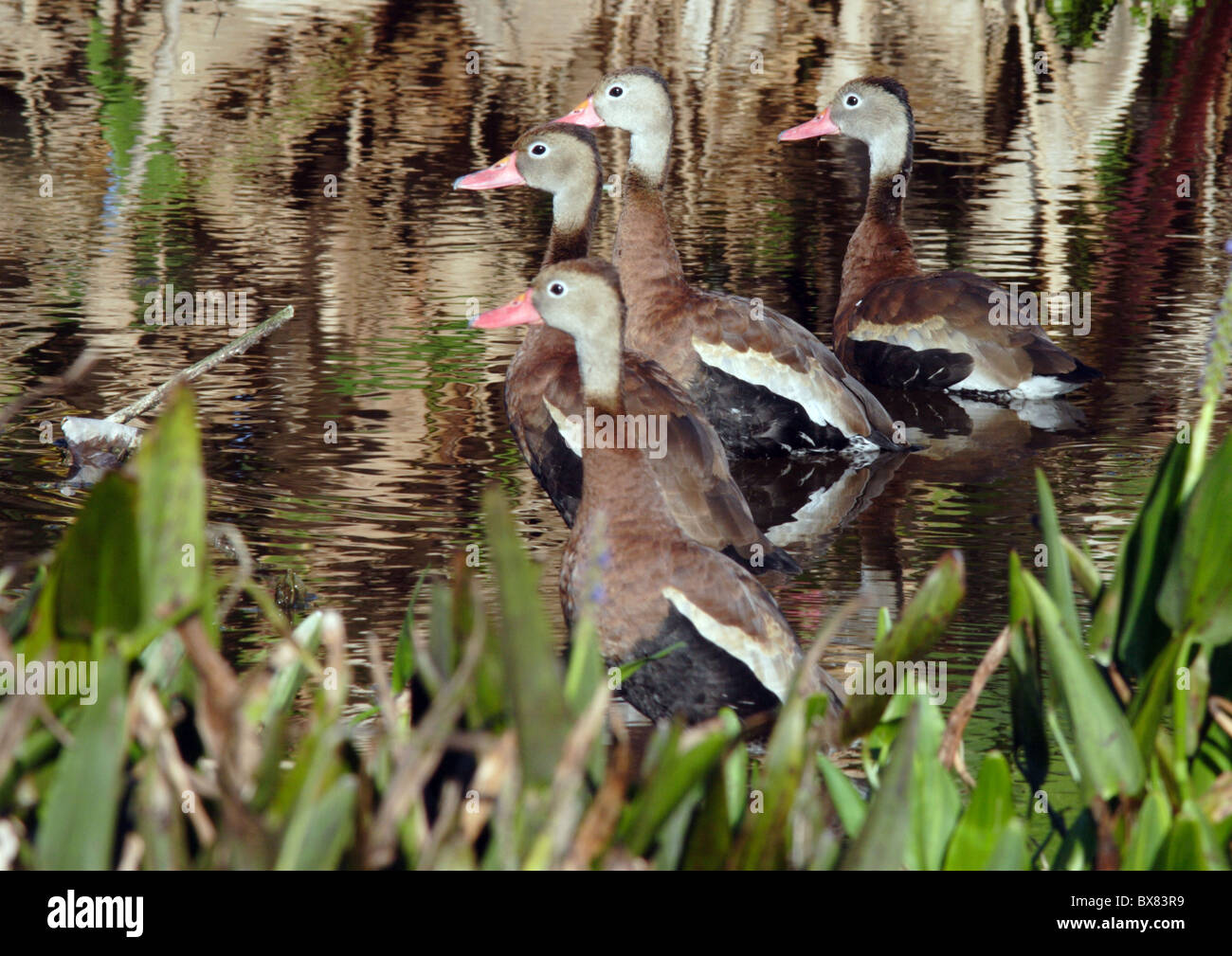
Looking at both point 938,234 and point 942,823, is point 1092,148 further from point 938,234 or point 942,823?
point 942,823

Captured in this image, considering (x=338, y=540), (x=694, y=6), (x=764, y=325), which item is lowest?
(x=338, y=540)

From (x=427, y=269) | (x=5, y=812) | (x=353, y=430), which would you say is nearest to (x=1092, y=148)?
(x=427, y=269)

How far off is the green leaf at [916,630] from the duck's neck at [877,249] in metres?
5.12

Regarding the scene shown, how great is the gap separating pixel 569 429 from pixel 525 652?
11.2ft

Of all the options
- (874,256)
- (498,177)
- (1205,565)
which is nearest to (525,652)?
(1205,565)

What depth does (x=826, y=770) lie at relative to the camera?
2229 millimetres

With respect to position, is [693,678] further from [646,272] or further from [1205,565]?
[646,272]

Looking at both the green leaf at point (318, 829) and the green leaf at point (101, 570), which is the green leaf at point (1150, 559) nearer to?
the green leaf at point (318, 829)

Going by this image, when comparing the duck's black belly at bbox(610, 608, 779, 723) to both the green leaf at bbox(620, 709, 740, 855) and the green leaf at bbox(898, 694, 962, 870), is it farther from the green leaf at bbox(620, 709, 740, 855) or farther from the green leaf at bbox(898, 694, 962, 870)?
the green leaf at bbox(620, 709, 740, 855)

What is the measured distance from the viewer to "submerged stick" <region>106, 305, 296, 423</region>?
5457mm

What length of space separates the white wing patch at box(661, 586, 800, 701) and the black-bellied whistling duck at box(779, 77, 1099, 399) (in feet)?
12.0

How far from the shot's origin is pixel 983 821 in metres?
2.13

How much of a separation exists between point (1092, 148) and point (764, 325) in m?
6.74

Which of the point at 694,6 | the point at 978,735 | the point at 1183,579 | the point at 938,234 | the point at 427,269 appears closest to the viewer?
the point at 1183,579
